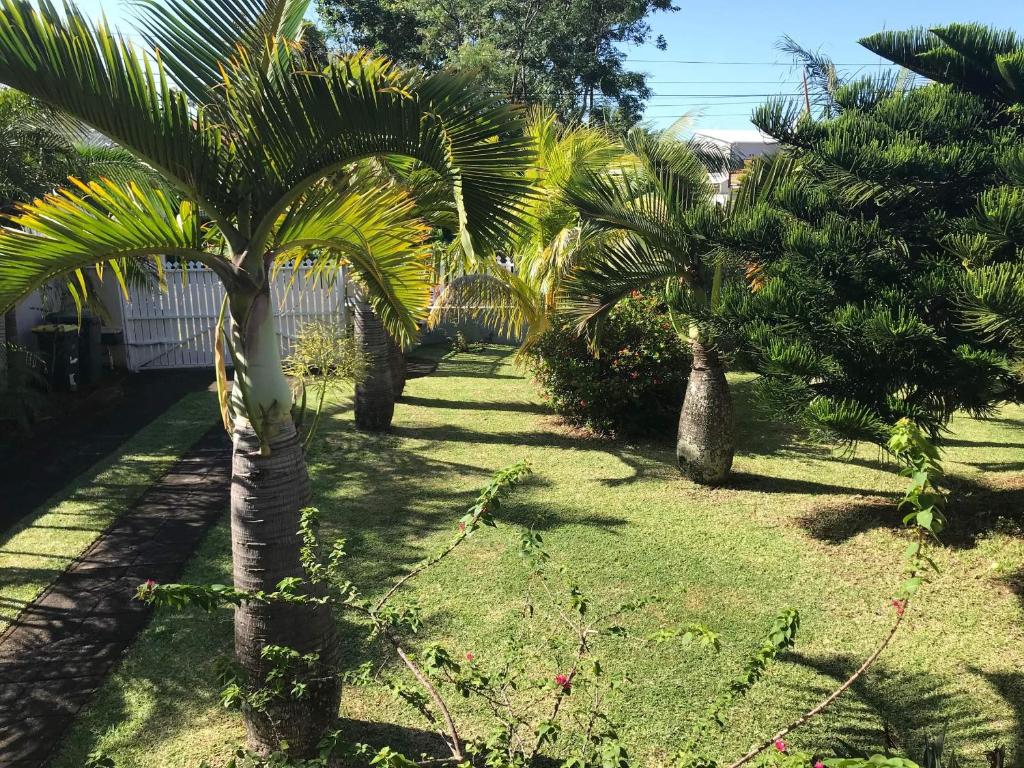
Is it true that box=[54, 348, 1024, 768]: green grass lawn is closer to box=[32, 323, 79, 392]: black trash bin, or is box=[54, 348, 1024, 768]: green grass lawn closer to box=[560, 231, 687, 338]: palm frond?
box=[560, 231, 687, 338]: palm frond

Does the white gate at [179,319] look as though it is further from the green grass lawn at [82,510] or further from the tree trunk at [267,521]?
the tree trunk at [267,521]

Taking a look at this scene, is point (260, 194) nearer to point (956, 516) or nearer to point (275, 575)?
point (275, 575)

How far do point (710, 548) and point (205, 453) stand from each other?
540 cm

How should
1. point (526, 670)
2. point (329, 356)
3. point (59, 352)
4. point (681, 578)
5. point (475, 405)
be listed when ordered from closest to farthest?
point (526, 670) < point (681, 578) < point (329, 356) < point (59, 352) < point (475, 405)

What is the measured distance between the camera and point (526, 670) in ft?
14.6

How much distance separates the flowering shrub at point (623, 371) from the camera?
8953 millimetres

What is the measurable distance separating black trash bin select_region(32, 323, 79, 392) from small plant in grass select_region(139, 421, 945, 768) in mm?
7524

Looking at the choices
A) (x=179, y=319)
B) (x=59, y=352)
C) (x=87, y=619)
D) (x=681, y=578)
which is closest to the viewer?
(x=87, y=619)

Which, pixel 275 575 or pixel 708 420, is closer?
pixel 275 575

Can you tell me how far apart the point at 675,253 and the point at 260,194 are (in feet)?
13.9

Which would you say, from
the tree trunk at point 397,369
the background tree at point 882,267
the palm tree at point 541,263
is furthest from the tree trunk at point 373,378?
the background tree at point 882,267

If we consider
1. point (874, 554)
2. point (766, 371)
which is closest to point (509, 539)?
point (766, 371)

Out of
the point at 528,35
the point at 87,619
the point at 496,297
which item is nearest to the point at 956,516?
the point at 496,297

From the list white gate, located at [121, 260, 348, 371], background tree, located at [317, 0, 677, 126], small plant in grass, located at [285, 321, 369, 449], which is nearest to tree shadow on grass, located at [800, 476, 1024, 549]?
small plant in grass, located at [285, 321, 369, 449]
